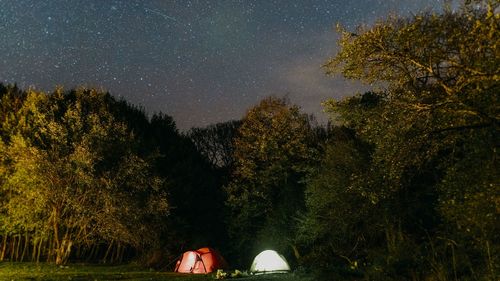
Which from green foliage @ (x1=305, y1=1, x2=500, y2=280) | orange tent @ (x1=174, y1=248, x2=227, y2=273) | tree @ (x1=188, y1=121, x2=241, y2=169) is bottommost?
orange tent @ (x1=174, y1=248, x2=227, y2=273)

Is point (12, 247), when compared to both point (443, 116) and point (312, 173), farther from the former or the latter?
point (443, 116)

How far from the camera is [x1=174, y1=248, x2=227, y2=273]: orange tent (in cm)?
3375

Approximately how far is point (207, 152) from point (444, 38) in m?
46.5

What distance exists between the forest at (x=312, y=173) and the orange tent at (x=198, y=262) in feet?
7.26

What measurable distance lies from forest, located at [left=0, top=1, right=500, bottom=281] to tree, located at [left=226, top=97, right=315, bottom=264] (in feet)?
0.42

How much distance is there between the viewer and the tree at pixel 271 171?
38812 mm

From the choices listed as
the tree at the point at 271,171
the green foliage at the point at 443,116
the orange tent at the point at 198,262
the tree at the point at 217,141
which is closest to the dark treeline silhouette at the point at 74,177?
the orange tent at the point at 198,262

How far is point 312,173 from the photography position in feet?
118

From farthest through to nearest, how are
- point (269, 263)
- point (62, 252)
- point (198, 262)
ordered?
point (62, 252), point (198, 262), point (269, 263)

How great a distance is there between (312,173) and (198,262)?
10232 mm

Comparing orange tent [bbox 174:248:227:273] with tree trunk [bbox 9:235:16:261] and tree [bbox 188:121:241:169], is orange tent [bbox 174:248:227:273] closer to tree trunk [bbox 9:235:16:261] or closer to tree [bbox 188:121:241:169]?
tree trunk [bbox 9:235:16:261]

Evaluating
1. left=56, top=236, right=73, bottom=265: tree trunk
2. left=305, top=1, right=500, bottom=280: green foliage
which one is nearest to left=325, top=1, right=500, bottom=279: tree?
left=305, top=1, right=500, bottom=280: green foliage

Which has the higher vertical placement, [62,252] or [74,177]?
[74,177]

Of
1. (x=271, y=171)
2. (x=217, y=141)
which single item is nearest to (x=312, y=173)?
(x=271, y=171)
